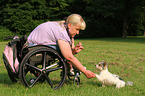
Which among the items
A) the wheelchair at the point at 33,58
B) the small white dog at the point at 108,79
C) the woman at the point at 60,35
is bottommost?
the small white dog at the point at 108,79

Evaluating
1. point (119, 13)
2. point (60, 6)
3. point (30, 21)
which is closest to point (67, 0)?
point (60, 6)

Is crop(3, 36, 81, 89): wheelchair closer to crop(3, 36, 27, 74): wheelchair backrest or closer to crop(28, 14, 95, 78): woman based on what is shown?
crop(3, 36, 27, 74): wheelchair backrest

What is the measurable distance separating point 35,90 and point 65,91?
53 cm

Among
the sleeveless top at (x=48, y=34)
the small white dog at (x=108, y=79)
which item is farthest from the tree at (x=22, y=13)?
the sleeveless top at (x=48, y=34)

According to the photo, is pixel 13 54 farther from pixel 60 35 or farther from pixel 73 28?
A: pixel 73 28

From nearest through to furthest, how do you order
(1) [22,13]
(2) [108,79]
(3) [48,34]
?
(3) [48,34] → (2) [108,79] → (1) [22,13]

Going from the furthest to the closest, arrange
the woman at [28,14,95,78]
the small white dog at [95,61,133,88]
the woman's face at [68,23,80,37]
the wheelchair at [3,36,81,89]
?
1. the small white dog at [95,61,133,88]
2. the woman's face at [68,23,80,37]
3. the woman at [28,14,95,78]
4. the wheelchair at [3,36,81,89]

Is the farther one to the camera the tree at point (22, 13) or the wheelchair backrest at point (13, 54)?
the tree at point (22, 13)

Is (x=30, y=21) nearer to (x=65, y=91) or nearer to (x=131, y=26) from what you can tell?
(x=131, y=26)

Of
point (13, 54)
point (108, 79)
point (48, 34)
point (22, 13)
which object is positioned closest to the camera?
point (13, 54)

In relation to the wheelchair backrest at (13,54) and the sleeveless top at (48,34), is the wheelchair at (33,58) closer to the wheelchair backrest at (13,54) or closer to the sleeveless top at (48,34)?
the wheelchair backrest at (13,54)

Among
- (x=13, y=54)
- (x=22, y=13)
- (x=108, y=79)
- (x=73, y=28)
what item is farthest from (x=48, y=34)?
(x=22, y=13)

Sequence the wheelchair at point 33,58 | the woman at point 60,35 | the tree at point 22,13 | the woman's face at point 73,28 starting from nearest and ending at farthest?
the wheelchair at point 33,58 < the woman at point 60,35 < the woman's face at point 73,28 < the tree at point 22,13

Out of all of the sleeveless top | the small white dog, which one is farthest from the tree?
the sleeveless top
